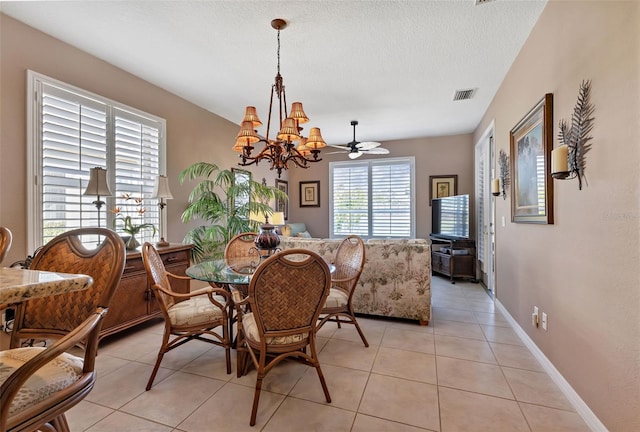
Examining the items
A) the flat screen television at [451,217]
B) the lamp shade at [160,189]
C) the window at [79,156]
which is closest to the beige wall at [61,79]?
the window at [79,156]

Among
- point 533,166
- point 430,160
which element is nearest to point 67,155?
point 533,166

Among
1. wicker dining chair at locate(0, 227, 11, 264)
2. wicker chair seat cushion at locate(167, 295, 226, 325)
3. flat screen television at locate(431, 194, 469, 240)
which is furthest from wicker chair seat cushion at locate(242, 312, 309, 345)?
flat screen television at locate(431, 194, 469, 240)

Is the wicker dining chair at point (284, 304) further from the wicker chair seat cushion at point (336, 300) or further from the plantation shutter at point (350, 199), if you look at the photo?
the plantation shutter at point (350, 199)

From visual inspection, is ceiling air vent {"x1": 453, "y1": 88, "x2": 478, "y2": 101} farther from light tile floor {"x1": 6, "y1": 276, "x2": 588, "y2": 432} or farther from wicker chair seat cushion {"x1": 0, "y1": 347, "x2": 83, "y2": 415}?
wicker chair seat cushion {"x1": 0, "y1": 347, "x2": 83, "y2": 415}

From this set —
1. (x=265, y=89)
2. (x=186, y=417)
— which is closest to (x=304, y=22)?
(x=265, y=89)

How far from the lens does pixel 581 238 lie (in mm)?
1744

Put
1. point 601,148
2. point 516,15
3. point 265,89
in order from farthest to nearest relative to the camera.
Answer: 1. point 265,89
2. point 516,15
3. point 601,148

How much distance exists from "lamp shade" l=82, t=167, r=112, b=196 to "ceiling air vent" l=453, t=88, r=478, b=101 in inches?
162

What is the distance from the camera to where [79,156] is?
9.04ft

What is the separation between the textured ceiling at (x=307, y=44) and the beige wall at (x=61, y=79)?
0.13 meters

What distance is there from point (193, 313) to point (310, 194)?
519 centimetres

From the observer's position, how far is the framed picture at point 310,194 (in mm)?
7023

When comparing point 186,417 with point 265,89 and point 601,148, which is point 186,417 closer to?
point 601,148

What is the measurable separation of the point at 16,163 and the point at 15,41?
99cm
